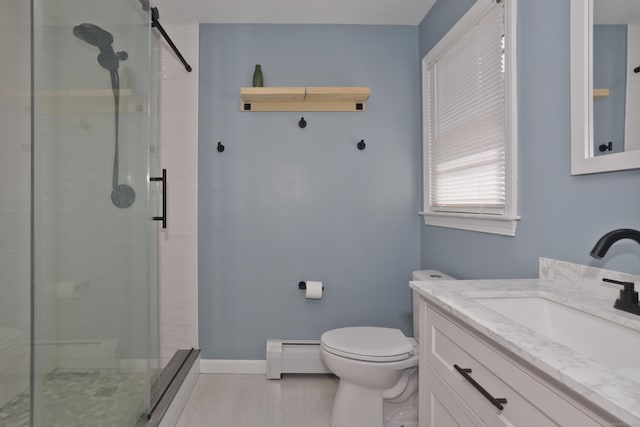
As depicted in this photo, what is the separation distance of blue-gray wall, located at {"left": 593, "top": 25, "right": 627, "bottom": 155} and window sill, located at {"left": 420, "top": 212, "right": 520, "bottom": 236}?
1.44ft

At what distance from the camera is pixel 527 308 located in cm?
98

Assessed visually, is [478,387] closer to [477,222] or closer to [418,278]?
[477,222]

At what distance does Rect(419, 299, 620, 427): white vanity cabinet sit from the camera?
1.81ft

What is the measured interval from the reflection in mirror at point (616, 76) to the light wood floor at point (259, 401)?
1.76m

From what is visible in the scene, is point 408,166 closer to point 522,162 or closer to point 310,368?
point 522,162

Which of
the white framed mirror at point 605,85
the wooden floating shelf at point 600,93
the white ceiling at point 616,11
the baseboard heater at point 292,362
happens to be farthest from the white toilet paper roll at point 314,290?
the white ceiling at point 616,11

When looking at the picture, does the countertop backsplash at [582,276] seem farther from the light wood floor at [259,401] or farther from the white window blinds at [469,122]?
the light wood floor at [259,401]

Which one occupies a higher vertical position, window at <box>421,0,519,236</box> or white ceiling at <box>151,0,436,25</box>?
white ceiling at <box>151,0,436,25</box>

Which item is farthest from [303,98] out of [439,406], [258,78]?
[439,406]

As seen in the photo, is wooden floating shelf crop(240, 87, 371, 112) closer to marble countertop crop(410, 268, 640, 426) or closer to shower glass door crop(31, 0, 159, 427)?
shower glass door crop(31, 0, 159, 427)

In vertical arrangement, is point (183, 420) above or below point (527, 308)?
below

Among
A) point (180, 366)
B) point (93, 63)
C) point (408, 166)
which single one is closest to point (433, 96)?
point (408, 166)

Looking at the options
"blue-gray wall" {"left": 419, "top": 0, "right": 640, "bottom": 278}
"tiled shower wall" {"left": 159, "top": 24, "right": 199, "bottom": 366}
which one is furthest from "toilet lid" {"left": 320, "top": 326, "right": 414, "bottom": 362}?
"tiled shower wall" {"left": 159, "top": 24, "right": 199, "bottom": 366}

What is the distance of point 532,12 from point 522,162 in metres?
0.55
